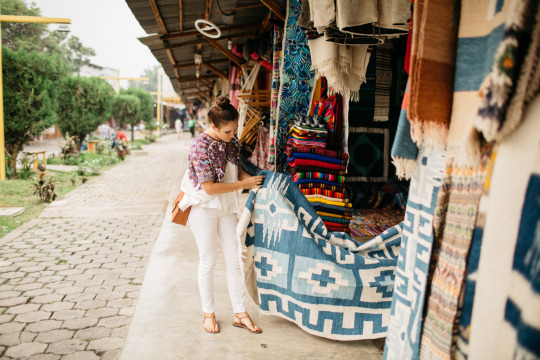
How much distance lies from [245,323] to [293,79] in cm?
215

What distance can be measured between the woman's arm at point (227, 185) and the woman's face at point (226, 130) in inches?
13.7

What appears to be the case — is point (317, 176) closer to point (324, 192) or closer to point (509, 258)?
point (324, 192)

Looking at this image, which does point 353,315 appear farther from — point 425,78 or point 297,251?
point 425,78

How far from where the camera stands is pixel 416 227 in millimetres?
1473

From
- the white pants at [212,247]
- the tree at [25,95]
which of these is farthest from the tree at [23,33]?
the white pants at [212,247]

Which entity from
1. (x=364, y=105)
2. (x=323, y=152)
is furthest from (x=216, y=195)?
(x=364, y=105)

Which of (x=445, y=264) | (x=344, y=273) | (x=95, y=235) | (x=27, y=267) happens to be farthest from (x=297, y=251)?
(x=95, y=235)

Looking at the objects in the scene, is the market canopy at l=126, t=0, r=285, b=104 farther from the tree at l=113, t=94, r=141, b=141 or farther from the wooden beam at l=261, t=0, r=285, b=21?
the tree at l=113, t=94, r=141, b=141

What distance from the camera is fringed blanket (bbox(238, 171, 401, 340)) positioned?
2.65 metres

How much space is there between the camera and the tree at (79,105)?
14.6 meters

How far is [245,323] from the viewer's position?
3.01 meters

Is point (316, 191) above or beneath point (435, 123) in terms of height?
beneath

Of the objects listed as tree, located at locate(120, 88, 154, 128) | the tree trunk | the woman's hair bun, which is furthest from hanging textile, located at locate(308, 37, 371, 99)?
tree, located at locate(120, 88, 154, 128)

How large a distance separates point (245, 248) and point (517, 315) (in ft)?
6.85
